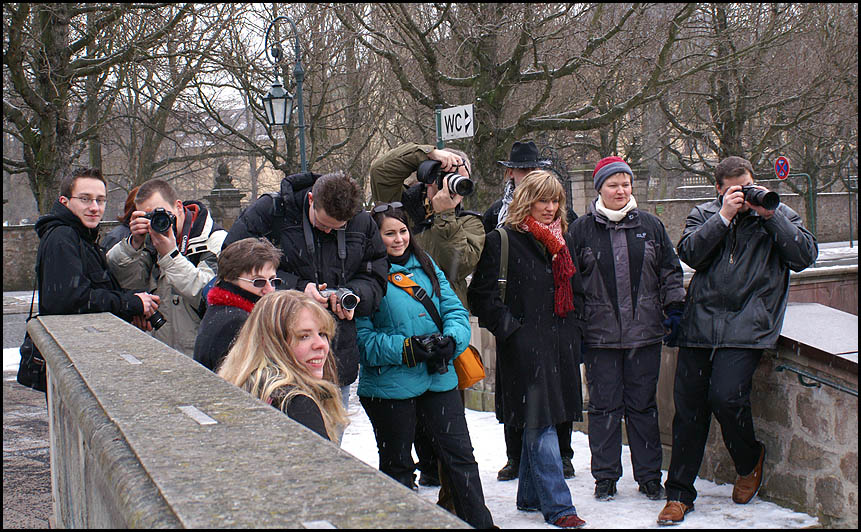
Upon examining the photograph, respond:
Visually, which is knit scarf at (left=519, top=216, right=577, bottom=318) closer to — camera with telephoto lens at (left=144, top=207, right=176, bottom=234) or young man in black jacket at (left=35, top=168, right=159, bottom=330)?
camera with telephoto lens at (left=144, top=207, right=176, bottom=234)

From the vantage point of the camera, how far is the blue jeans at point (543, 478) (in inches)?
179

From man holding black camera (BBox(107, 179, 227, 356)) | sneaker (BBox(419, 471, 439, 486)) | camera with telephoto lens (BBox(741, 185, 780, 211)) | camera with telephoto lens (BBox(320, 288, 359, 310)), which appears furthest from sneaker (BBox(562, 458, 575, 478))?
man holding black camera (BBox(107, 179, 227, 356))

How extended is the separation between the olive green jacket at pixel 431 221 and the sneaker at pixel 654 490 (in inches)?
56.7

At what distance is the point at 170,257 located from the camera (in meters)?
4.65

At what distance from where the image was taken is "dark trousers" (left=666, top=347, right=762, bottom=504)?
4641 millimetres

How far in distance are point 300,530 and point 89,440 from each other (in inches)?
44.1

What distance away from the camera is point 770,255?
4703 millimetres

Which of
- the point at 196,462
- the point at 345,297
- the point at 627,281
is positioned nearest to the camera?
the point at 196,462

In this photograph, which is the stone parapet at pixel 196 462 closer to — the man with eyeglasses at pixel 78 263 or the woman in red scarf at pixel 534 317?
the man with eyeglasses at pixel 78 263

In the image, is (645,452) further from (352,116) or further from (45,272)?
(352,116)

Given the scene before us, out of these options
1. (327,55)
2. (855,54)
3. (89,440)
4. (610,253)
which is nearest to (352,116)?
(327,55)

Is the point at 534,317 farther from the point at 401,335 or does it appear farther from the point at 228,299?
the point at 228,299

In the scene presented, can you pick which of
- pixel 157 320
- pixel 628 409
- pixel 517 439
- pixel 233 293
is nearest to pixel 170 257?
pixel 157 320

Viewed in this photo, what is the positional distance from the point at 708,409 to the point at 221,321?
2650 millimetres
